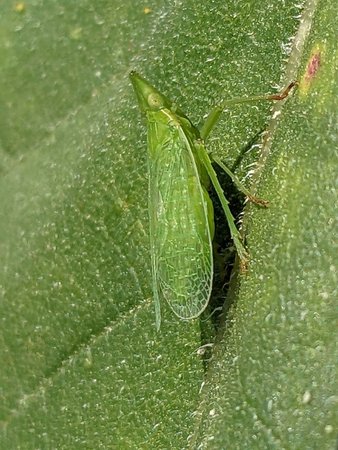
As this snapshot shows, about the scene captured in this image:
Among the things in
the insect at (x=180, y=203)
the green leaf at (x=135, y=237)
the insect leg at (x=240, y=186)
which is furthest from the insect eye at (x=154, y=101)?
the insect leg at (x=240, y=186)

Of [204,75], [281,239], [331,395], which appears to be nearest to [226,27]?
[204,75]

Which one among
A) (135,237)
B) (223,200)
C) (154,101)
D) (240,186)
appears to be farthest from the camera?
(135,237)

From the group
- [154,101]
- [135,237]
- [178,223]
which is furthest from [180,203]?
[154,101]

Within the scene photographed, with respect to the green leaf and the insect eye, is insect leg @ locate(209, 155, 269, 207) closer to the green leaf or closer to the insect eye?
the green leaf

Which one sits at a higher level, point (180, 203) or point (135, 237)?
point (180, 203)

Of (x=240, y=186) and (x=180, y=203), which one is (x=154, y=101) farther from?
(x=240, y=186)

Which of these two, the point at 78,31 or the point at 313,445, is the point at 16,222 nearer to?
the point at 78,31

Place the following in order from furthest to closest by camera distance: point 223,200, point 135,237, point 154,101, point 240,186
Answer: point 135,237
point 154,101
point 223,200
point 240,186
